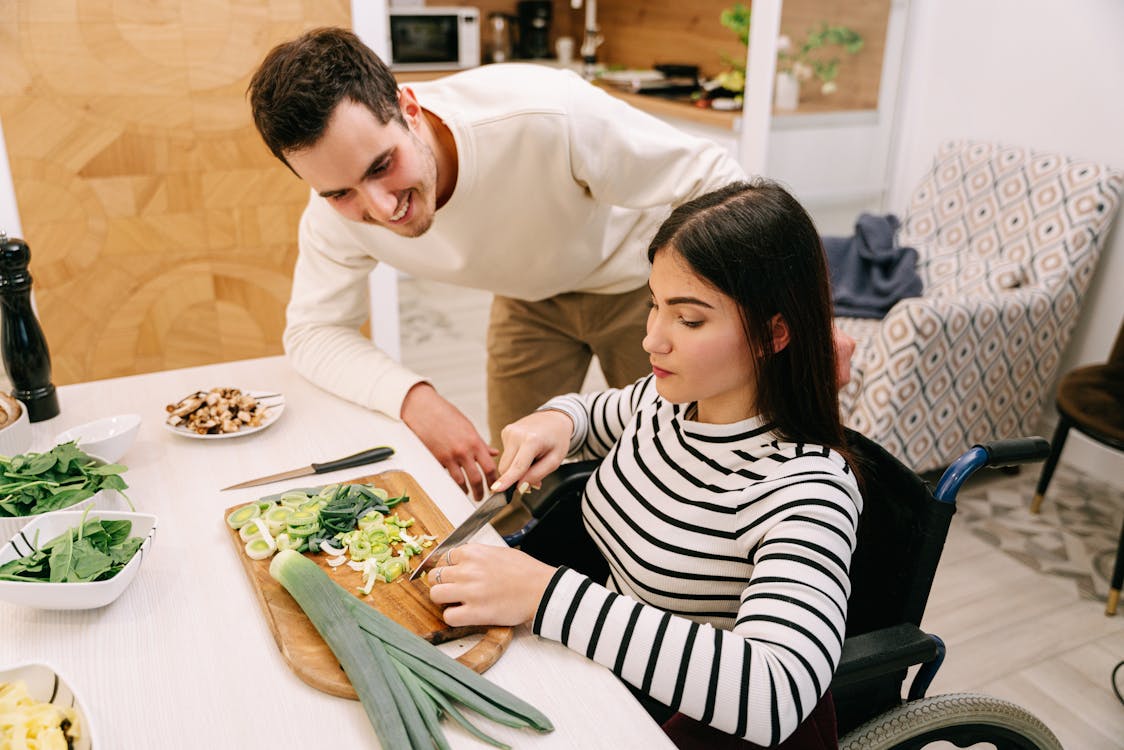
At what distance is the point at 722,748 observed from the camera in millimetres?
994

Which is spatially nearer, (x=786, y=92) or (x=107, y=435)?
(x=107, y=435)

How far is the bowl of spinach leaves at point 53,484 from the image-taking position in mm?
1091

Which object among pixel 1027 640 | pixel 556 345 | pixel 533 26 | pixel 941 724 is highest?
pixel 533 26

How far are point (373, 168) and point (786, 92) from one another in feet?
8.02

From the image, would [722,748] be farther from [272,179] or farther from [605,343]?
[272,179]

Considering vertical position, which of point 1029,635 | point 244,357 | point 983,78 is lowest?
point 1029,635

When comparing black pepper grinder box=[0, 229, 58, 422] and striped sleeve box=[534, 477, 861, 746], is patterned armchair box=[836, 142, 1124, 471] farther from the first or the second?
black pepper grinder box=[0, 229, 58, 422]

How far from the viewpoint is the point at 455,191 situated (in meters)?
1.53

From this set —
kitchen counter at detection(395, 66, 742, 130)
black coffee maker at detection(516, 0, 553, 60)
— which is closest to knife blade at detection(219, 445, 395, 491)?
kitchen counter at detection(395, 66, 742, 130)

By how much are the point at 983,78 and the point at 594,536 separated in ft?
9.08

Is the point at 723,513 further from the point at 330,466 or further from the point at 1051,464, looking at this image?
the point at 1051,464

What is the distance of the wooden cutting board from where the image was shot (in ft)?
2.95

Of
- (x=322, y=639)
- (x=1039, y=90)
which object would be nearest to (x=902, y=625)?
(x=322, y=639)

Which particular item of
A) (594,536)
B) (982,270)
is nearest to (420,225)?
(594,536)
